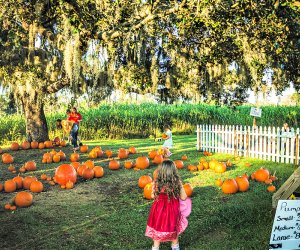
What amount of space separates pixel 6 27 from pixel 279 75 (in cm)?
1044

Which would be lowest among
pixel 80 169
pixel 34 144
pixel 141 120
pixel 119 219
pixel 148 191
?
pixel 119 219

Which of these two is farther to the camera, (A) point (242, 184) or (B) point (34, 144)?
(B) point (34, 144)

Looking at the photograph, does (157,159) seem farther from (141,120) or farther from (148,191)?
(141,120)

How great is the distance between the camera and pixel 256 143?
44.3 ft

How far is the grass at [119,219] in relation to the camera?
5484 mm

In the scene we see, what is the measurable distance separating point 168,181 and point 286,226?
159 cm

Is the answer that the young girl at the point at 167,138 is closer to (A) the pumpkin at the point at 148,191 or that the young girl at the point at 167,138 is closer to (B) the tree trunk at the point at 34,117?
(A) the pumpkin at the point at 148,191

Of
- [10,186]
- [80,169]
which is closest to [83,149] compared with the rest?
[80,169]

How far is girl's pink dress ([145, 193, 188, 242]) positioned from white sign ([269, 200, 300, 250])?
1.25 m

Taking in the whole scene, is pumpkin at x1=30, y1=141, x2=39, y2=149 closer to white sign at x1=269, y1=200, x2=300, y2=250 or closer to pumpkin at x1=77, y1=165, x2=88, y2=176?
pumpkin at x1=77, y1=165, x2=88, y2=176

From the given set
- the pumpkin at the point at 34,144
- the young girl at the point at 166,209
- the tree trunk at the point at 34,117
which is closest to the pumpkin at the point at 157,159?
the pumpkin at the point at 34,144

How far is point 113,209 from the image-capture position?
7.13m

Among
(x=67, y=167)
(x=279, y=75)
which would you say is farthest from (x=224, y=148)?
(x=67, y=167)

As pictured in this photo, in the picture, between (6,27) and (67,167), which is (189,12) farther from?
(6,27)
